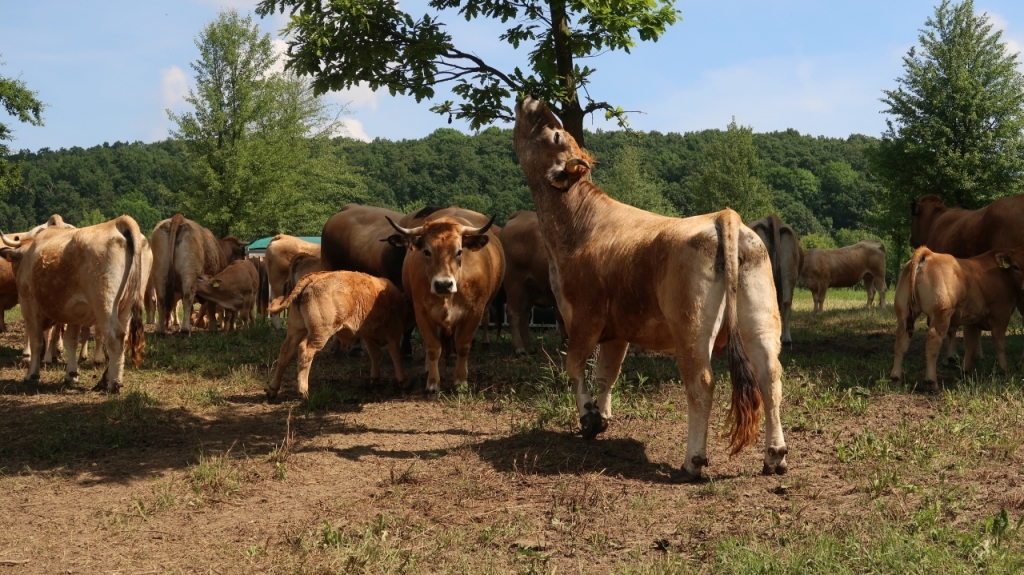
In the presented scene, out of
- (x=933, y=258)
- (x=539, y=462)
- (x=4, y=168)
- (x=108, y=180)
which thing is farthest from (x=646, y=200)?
(x=539, y=462)

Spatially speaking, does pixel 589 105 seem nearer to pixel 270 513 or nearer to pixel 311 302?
pixel 311 302

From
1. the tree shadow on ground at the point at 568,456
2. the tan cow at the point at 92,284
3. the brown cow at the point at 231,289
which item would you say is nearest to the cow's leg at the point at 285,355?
the tan cow at the point at 92,284

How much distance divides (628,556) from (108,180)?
93.2 meters

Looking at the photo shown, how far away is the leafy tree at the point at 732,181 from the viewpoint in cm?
5659

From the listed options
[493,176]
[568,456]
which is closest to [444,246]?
[568,456]

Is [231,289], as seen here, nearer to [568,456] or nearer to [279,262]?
[279,262]

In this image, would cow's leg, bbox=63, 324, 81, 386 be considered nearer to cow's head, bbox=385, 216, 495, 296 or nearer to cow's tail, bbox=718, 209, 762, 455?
cow's head, bbox=385, 216, 495, 296

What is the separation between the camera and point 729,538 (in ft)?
15.2

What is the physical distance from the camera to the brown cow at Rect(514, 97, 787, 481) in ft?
19.4

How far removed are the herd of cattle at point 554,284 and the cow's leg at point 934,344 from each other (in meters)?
0.02

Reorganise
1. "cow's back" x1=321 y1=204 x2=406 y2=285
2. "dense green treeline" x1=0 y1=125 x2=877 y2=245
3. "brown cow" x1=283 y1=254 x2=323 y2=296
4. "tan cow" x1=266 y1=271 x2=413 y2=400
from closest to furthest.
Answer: "tan cow" x1=266 y1=271 x2=413 y2=400, "cow's back" x1=321 y1=204 x2=406 y2=285, "brown cow" x1=283 y1=254 x2=323 y2=296, "dense green treeline" x1=0 y1=125 x2=877 y2=245

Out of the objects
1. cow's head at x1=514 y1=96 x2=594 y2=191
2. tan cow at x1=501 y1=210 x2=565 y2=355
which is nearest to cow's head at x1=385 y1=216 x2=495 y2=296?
cow's head at x1=514 y1=96 x2=594 y2=191

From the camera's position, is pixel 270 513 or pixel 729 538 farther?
pixel 270 513

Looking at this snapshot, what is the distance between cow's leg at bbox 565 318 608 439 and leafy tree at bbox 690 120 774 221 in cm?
5003
